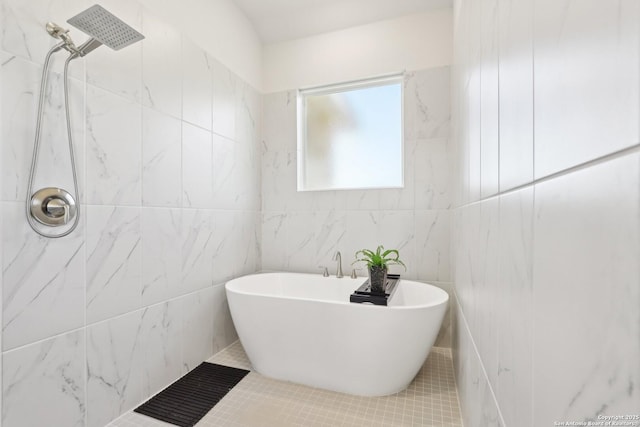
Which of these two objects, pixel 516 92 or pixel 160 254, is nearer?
pixel 516 92

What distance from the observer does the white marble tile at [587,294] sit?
29 centimetres

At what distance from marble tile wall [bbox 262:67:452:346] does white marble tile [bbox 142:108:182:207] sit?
3.46 feet

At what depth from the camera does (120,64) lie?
5.11 ft

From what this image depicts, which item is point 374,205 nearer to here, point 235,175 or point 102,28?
point 235,175

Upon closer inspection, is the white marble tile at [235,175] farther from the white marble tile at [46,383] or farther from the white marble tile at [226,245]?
the white marble tile at [46,383]

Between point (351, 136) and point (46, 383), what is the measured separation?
2.55 m

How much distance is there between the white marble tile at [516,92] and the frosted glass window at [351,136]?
1821 mm

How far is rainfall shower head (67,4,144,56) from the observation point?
1.07 m

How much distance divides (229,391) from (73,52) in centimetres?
187

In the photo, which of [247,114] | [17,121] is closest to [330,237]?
[247,114]

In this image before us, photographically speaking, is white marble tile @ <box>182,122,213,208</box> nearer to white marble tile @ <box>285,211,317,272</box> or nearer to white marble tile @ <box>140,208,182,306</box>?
white marble tile @ <box>140,208,182,306</box>

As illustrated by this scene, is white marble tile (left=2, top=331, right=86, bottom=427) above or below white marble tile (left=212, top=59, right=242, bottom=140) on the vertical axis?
below

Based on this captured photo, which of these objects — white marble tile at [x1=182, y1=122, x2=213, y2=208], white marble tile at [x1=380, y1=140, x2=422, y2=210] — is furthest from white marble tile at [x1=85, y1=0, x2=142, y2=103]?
white marble tile at [x1=380, y1=140, x2=422, y2=210]

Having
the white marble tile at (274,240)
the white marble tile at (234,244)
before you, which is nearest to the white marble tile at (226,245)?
the white marble tile at (234,244)
